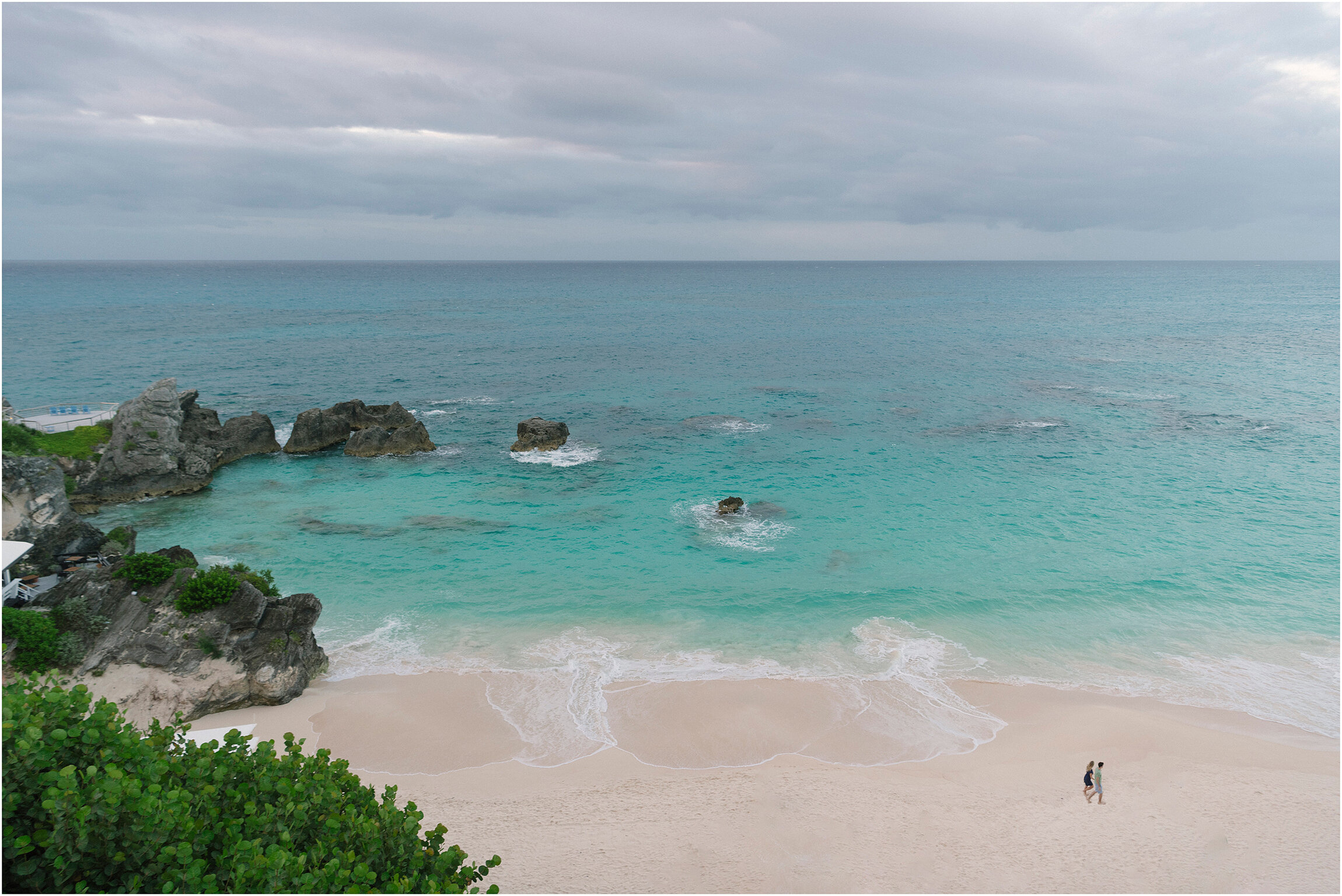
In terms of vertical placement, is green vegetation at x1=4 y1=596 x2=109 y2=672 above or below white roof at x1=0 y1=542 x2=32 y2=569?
below

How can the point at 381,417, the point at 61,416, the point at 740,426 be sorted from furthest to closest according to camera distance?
the point at 740,426 → the point at 381,417 → the point at 61,416

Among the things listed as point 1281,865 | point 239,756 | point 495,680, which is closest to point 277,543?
point 495,680

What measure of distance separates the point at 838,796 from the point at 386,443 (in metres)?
40.8

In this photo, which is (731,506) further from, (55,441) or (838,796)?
(55,441)

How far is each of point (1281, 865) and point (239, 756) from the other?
933 inches

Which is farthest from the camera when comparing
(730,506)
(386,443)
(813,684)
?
(386,443)

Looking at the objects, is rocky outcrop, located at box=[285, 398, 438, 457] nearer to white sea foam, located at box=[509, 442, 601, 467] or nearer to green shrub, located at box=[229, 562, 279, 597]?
white sea foam, located at box=[509, 442, 601, 467]

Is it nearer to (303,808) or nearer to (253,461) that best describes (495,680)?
(303,808)

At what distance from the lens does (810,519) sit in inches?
1597

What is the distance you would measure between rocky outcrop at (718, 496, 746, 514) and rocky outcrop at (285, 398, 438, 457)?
23.1 metres

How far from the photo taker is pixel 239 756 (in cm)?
1183

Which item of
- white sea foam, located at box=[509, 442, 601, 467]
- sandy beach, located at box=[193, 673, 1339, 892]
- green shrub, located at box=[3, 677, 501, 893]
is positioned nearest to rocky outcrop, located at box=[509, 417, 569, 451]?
white sea foam, located at box=[509, 442, 601, 467]

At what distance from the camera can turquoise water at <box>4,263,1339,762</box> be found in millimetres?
28297

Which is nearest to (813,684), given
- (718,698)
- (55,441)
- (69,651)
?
(718,698)
